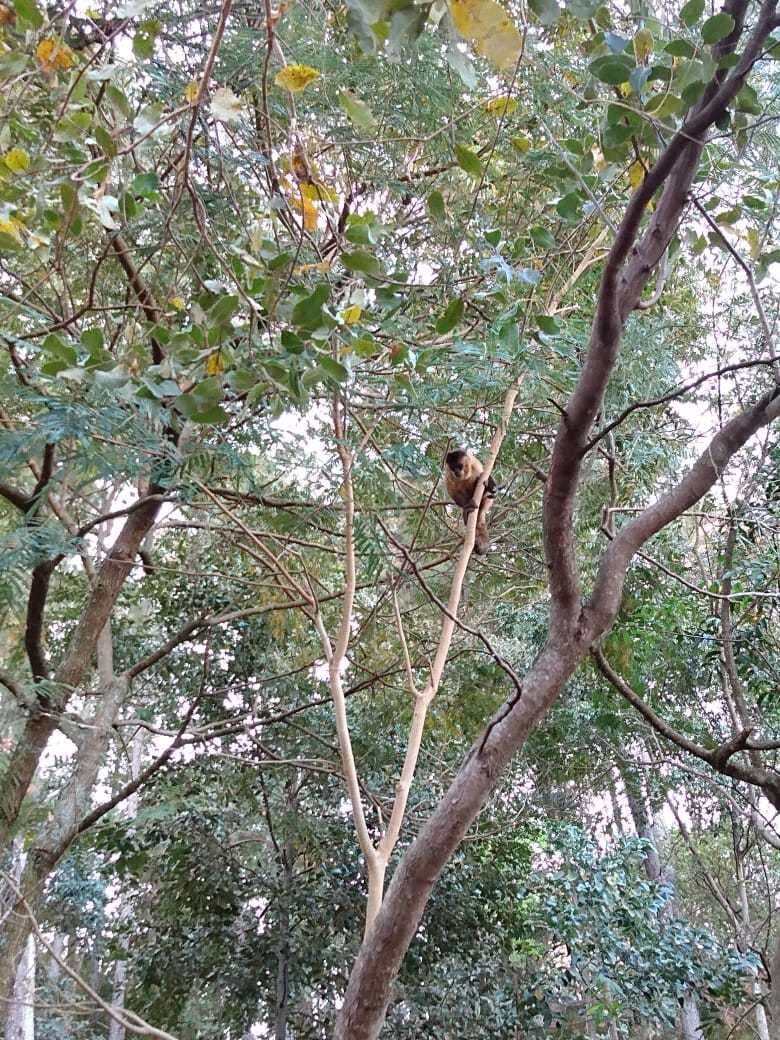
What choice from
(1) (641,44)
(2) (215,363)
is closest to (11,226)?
(2) (215,363)

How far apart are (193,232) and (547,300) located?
930 millimetres

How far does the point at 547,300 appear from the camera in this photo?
202cm

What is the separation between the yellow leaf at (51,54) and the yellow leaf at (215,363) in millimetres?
511

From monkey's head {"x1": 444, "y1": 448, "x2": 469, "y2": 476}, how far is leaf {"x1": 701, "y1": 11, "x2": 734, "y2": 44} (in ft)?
3.60

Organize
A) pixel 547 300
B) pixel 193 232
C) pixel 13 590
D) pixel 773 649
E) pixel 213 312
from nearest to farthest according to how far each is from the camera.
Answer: pixel 213 312, pixel 13 590, pixel 193 232, pixel 547 300, pixel 773 649

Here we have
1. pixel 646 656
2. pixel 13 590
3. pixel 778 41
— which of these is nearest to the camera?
pixel 778 41

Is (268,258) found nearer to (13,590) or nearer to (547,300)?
(13,590)

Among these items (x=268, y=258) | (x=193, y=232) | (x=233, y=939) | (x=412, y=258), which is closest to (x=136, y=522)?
(x=193, y=232)

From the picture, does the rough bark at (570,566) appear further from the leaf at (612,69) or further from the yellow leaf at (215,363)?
the yellow leaf at (215,363)

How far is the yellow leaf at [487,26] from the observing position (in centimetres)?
58

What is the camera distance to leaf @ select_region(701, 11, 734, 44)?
0.80 meters

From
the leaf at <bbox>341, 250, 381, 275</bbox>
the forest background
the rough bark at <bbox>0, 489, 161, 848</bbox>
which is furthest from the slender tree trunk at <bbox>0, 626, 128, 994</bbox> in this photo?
the leaf at <bbox>341, 250, 381, 275</bbox>

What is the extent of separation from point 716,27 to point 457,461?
1136 mm

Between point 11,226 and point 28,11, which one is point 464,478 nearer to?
point 11,226
